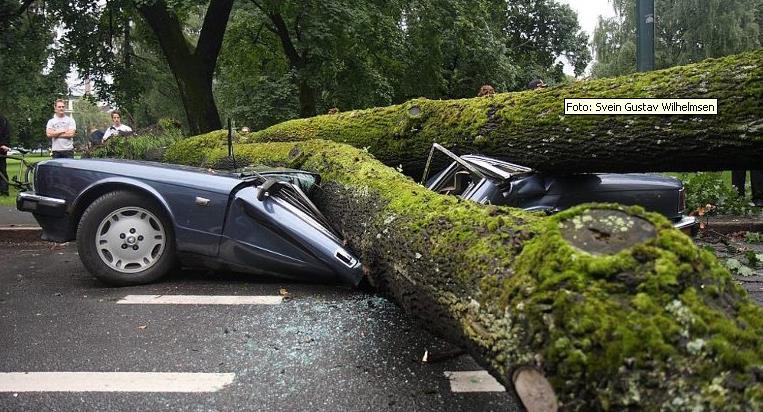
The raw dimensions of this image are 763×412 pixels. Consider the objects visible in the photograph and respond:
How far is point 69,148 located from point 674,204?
9509 millimetres

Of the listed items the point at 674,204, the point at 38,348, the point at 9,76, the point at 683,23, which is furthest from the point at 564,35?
the point at 38,348

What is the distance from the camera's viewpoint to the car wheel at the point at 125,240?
15.2 ft

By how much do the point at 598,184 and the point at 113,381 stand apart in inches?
160

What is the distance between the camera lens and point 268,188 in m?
4.62

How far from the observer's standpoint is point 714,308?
1781 millimetres

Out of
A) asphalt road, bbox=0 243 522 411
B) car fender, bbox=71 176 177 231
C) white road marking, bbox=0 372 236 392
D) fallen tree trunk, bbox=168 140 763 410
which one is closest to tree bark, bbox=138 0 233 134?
car fender, bbox=71 176 177 231

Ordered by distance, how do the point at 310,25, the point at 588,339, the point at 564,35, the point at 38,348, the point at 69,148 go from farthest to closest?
the point at 564,35, the point at 310,25, the point at 69,148, the point at 38,348, the point at 588,339

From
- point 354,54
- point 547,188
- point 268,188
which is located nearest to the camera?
point 268,188

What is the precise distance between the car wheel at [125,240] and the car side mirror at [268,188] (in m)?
0.75

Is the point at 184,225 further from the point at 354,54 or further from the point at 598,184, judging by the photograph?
the point at 354,54

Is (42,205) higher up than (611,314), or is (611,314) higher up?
(42,205)

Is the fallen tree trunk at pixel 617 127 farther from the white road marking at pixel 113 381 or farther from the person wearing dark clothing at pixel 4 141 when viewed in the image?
the person wearing dark clothing at pixel 4 141

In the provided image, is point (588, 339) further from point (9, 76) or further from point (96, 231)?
point (9, 76)

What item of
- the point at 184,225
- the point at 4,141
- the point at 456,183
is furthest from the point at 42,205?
the point at 4,141
